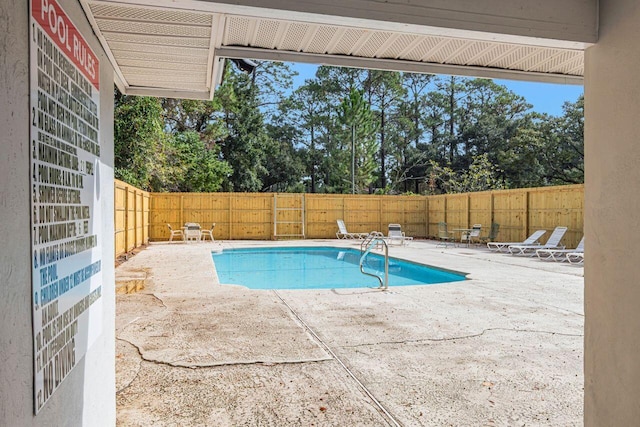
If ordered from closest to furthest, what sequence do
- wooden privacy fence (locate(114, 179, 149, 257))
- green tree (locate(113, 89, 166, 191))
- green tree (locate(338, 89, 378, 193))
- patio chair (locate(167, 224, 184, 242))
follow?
wooden privacy fence (locate(114, 179, 149, 257)), green tree (locate(113, 89, 166, 191)), patio chair (locate(167, 224, 184, 242)), green tree (locate(338, 89, 378, 193))

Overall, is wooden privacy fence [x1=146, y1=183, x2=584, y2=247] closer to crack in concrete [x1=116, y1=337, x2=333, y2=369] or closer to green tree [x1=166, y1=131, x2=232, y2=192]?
green tree [x1=166, y1=131, x2=232, y2=192]

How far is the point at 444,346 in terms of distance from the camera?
12.9 ft

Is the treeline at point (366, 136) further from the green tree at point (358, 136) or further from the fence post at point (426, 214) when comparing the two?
the fence post at point (426, 214)

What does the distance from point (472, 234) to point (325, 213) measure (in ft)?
20.5

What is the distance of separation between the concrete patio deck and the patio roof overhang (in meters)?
1.94

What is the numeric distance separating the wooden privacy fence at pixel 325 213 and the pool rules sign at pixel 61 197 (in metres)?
13.7

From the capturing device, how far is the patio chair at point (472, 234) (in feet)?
51.5

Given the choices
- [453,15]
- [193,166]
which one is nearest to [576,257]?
[453,15]

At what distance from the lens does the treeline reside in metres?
24.2

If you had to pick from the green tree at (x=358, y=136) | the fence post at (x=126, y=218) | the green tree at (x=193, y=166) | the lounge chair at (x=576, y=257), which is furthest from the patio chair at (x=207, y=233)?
the lounge chair at (x=576, y=257)

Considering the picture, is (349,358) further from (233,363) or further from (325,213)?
(325,213)

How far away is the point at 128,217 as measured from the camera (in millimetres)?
11648

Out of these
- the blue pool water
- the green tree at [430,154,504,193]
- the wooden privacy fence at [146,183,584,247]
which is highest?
the green tree at [430,154,504,193]

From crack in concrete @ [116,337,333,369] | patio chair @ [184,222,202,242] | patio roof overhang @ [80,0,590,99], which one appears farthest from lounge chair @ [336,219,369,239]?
patio roof overhang @ [80,0,590,99]
